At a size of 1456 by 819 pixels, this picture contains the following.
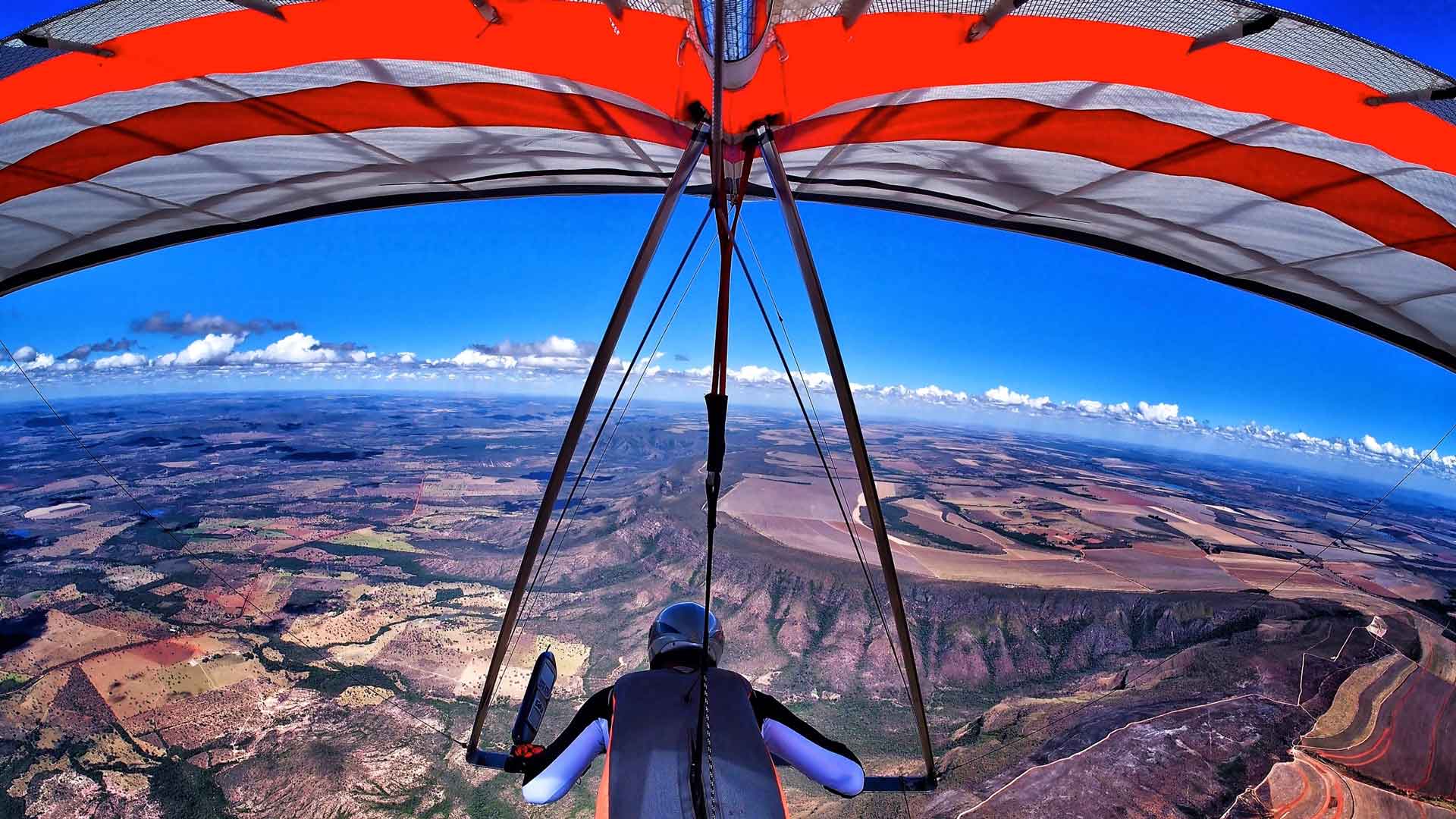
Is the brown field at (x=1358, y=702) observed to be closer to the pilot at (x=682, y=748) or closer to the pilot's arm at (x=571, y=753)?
the pilot at (x=682, y=748)

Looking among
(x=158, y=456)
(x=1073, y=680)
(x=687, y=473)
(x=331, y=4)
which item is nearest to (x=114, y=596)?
(x=158, y=456)

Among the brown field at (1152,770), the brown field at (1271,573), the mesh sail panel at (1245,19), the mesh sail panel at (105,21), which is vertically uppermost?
the mesh sail panel at (1245,19)

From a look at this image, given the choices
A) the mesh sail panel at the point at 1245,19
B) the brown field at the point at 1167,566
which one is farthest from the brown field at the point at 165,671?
the brown field at the point at 1167,566

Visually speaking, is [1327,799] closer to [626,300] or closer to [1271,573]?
[1271,573]

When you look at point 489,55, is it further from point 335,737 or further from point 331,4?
point 335,737

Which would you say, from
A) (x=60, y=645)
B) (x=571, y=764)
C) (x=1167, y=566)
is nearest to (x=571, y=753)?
(x=571, y=764)
